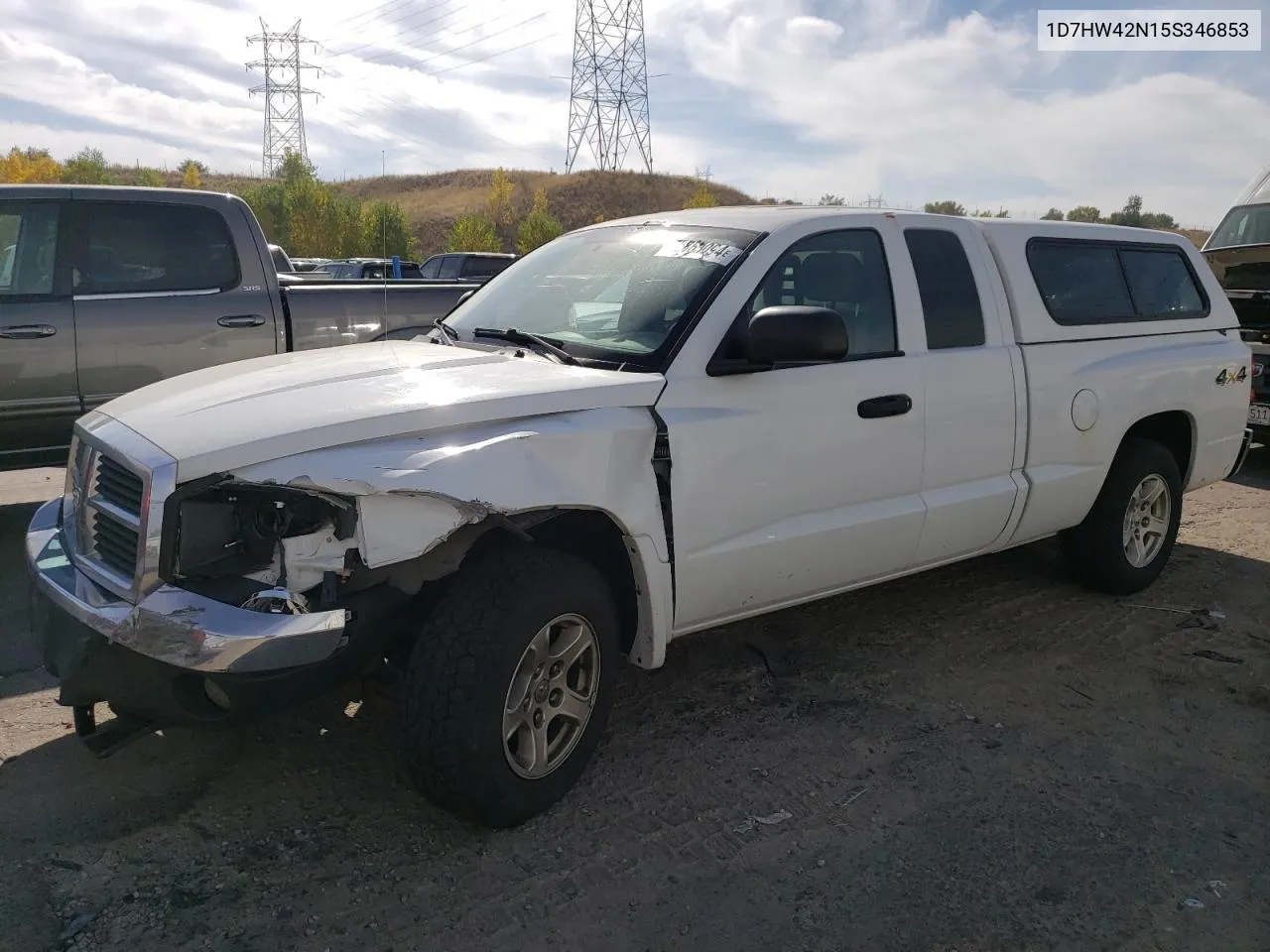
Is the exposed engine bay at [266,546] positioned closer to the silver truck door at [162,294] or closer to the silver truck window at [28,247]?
the silver truck door at [162,294]

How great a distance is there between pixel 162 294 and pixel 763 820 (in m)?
4.64

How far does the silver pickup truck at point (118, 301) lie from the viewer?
540 centimetres

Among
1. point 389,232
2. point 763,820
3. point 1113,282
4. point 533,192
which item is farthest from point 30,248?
point 533,192

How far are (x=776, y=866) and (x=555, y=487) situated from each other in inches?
51.5

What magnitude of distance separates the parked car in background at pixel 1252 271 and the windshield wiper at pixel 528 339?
23.7 feet

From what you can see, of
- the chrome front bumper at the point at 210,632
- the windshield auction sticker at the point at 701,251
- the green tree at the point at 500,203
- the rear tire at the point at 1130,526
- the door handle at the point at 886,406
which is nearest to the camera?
the chrome front bumper at the point at 210,632

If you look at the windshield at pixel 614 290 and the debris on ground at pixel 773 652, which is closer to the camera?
the windshield at pixel 614 290

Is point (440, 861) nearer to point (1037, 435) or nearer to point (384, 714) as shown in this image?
point (384, 714)

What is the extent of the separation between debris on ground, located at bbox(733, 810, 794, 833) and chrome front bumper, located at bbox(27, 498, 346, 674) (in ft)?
4.62

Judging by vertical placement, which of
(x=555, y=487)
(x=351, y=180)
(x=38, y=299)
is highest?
(x=351, y=180)

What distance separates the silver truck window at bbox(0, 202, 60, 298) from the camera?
5.46 meters

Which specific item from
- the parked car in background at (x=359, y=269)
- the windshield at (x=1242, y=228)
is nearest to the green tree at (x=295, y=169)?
the parked car in background at (x=359, y=269)

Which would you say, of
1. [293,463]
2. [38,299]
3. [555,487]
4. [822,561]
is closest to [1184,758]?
[822,561]

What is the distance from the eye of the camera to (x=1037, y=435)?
4.51m
